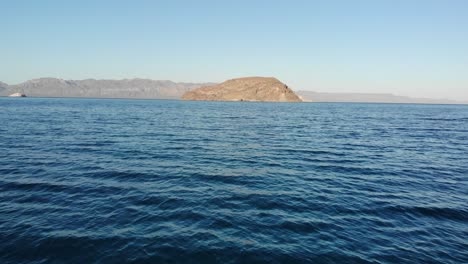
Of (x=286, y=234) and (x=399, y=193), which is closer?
(x=286, y=234)

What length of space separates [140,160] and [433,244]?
2309cm

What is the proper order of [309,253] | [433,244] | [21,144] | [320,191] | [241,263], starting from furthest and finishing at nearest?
1. [21,144]
2. [320,191]
3. [433,244]
4. [309,253]
5. [241,263]

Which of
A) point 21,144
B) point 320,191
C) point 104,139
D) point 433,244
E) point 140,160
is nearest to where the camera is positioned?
point 433,244

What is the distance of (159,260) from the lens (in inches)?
431

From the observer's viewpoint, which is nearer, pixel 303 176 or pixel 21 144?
pixel 303 176

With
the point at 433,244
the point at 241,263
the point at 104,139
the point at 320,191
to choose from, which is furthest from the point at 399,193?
the point at 104,139

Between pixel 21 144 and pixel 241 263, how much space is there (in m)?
34.1

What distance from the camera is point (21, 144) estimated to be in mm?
33219

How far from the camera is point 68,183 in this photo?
19719 mm

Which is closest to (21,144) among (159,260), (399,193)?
(159,260)

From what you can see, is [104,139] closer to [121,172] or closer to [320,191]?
[121,172]

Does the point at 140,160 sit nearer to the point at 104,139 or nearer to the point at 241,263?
the point at 104,139

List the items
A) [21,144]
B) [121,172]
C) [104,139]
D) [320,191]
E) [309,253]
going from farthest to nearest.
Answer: [104,139] < [21,144] < [121,172] < [320,191] < [309,253]

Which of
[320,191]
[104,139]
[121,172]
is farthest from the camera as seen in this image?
[104,139]
